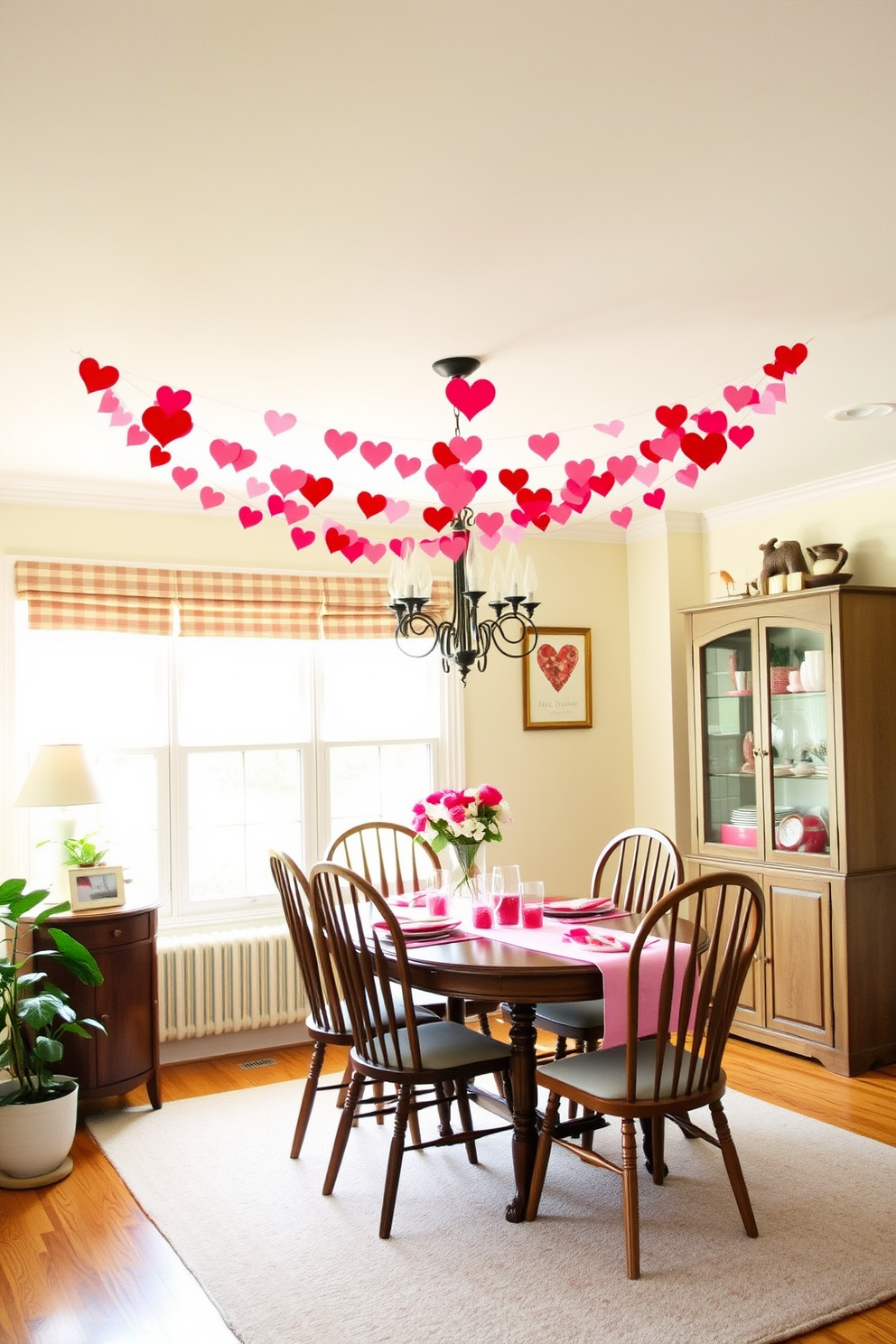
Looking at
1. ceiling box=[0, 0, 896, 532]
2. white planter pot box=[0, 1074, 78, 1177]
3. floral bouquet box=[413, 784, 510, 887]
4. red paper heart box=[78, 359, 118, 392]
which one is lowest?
white planter pot box=[0, 1074, 78, 1177]

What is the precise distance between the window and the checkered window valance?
3.2 inches

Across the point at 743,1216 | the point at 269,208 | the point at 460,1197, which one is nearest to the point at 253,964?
the point at 460,1197

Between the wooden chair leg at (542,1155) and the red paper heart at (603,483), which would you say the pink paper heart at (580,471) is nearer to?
the red paper heart at (603,483)

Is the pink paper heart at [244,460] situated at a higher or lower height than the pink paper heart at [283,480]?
higher

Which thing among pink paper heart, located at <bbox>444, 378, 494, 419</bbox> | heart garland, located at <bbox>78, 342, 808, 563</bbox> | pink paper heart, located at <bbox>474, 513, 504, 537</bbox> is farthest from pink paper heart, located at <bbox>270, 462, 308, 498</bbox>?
pink paper heart, located at <bbox>444, 378, 494, 419</bbox>

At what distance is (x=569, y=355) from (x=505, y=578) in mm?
680

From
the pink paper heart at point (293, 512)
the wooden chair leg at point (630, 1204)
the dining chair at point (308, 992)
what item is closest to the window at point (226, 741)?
the pink paper heart at point (293, 512)

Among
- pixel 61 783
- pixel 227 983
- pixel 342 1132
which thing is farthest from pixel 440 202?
pixel 227 983

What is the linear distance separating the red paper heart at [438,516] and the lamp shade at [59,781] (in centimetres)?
172

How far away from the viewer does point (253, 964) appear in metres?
4.61

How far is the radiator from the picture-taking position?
4.48 metres

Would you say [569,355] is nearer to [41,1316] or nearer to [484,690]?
[484,690]

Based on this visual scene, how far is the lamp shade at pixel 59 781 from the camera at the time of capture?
3904 mm

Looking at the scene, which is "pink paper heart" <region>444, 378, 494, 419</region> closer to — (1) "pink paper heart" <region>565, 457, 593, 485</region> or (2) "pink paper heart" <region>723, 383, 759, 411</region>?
(2) "pink paper heart" <region>723, 383, 759, 411</region>
